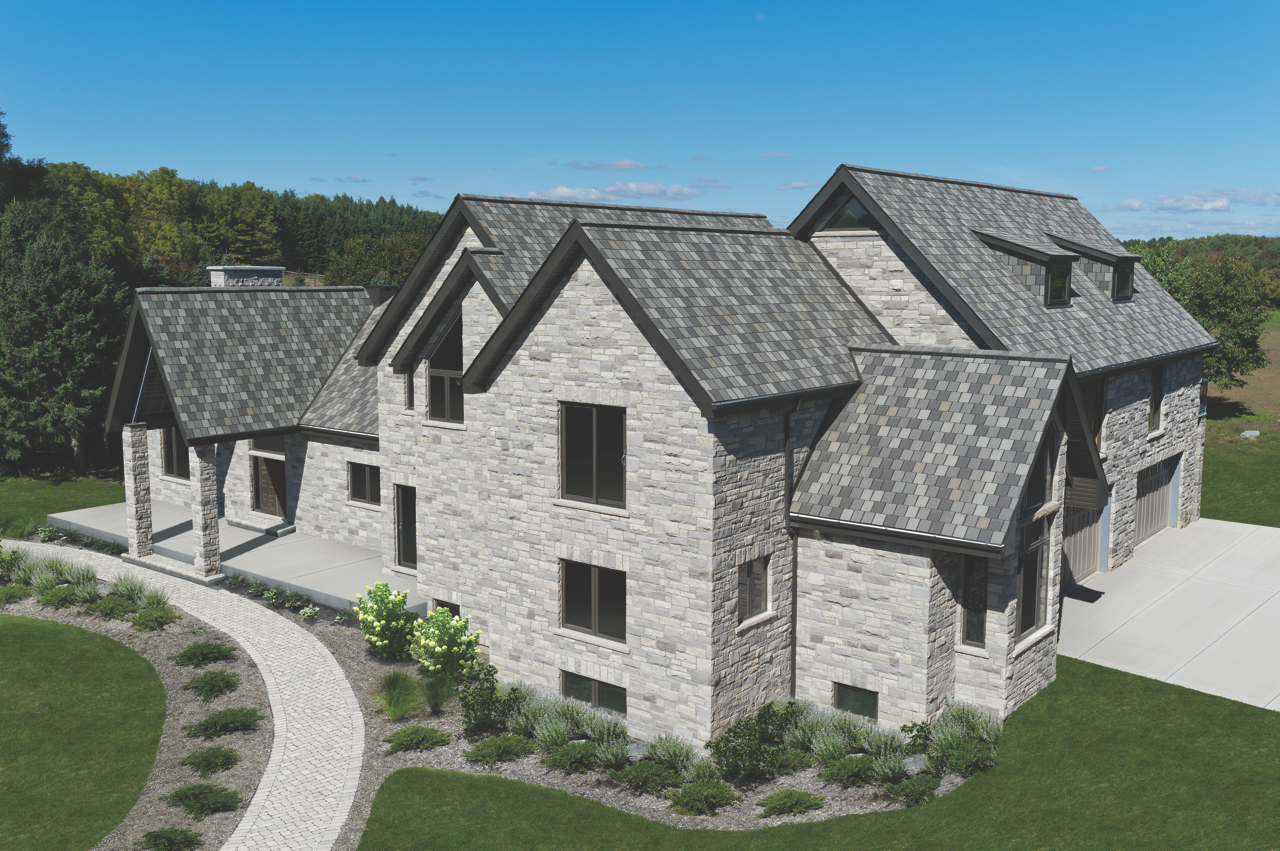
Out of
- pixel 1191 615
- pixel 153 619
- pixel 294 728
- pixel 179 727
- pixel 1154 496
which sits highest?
pixel 1154 496

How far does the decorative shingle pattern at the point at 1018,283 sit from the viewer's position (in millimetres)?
21578

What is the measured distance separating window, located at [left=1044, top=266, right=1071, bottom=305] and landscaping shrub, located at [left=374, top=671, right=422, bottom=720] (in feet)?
55.8

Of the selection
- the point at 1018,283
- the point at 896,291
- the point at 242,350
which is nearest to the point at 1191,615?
the point at 1018,283

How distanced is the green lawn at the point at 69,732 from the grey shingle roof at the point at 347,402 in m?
7.98

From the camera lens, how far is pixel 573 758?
1669cm

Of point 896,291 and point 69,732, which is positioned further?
point 896,291

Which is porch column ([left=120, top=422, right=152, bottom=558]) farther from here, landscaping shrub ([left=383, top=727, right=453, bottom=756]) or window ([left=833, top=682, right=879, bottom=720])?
window ([left=833, top=682, right=879, bottom=720])

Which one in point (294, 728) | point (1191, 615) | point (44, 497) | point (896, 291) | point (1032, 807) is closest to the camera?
point (1032, 807)

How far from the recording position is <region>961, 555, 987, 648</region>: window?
683 inches

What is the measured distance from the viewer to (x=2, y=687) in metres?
20.0

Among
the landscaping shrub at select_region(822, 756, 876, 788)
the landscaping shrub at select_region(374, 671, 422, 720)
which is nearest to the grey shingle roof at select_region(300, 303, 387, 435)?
the landscaping shrub at select_region(374, 671, 422, 720)

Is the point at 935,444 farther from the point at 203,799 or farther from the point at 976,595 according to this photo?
the point at 203,799

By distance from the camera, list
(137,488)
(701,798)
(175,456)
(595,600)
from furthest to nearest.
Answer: (175,456) → (137,488) → (595,600) → (701,798)

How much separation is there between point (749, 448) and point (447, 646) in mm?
7502
